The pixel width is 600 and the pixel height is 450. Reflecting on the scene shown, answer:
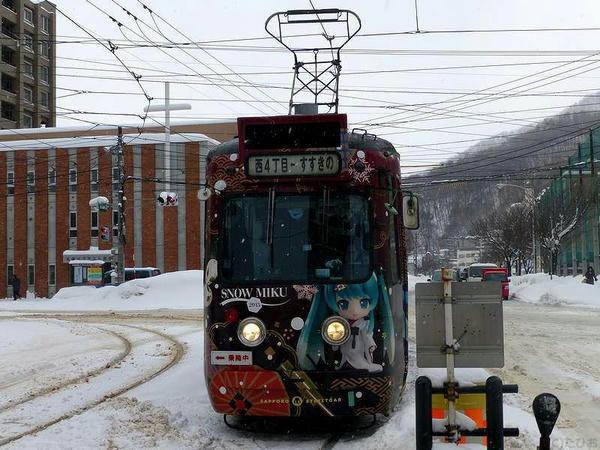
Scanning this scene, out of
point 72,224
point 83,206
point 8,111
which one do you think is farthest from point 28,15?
point 72,224

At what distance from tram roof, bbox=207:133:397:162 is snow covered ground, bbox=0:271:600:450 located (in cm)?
270

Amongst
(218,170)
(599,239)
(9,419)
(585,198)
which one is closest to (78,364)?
(9,419)

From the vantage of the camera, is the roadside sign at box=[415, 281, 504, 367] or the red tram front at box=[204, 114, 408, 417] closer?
the roadside sign at box=[415, 281, 504, 367]

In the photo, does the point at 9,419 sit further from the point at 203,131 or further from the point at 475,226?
the point at 475,226

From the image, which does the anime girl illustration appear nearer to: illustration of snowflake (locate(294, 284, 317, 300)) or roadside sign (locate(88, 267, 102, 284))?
illustration of snowflake (locate(294, 284, 317, 300))

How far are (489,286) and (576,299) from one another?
2982cm

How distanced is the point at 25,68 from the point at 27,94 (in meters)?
2.95

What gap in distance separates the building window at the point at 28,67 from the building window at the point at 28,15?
4.04 metres

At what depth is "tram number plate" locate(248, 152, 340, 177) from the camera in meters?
6.60

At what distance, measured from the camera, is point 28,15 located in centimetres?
7088

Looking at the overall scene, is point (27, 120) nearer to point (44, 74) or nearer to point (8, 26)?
point (44, 74)

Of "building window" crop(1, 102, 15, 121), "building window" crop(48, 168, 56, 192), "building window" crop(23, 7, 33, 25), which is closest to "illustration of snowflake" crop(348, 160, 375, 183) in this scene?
"building window" crop(48, 168, 56, 192)

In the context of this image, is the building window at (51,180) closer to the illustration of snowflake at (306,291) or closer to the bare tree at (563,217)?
the bare tree at (563,217)

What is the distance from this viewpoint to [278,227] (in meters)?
6.53
